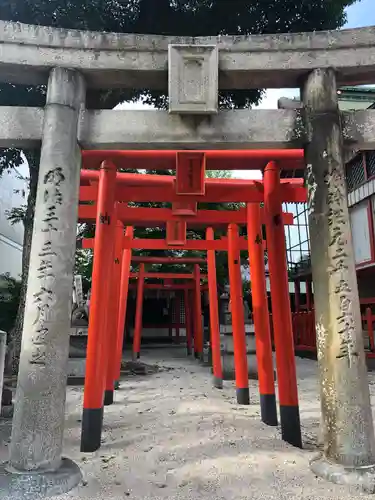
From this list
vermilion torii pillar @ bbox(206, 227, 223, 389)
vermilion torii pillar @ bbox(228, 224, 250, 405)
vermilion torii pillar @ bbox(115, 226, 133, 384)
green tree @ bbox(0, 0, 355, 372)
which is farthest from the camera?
green tree @ bbox(0, 0, 355, 372)

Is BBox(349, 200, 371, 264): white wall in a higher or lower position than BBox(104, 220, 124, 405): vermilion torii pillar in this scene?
higher

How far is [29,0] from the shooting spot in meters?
7.70

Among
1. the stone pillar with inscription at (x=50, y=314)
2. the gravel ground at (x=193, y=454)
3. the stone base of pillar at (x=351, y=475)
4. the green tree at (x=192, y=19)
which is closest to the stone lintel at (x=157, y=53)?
the stone pillar with inscription at (x=50, y=314)

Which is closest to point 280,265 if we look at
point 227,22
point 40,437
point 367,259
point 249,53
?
point 249,53

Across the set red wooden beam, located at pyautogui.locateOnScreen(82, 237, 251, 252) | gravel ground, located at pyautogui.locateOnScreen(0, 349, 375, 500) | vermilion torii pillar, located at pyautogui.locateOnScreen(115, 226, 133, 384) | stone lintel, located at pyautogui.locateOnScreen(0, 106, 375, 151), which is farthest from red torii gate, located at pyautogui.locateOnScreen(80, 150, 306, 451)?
vermilion torii pillar, located at pyautogui.locateOnScreen(115, 226, 133, 384)

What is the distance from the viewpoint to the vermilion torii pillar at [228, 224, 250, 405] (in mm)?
6500

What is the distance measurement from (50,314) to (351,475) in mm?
2590

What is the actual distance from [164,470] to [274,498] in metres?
1.06

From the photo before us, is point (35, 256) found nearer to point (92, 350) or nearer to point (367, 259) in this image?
point (92, 350)

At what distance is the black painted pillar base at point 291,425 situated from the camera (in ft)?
14.2

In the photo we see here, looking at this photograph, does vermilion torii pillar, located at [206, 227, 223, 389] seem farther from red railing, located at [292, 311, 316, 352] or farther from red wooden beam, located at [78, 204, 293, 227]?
red railing, located at [292, 311, 316, 352]

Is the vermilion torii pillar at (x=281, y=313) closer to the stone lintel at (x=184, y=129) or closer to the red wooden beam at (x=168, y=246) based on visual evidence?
the stone lintel at (x=184, y=129)

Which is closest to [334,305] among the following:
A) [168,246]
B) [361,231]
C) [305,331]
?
[168,246]

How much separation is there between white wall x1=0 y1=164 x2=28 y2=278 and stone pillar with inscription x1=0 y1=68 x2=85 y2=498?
11864mm
